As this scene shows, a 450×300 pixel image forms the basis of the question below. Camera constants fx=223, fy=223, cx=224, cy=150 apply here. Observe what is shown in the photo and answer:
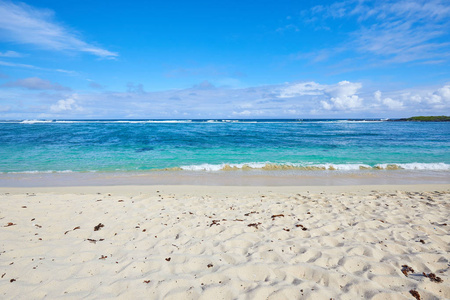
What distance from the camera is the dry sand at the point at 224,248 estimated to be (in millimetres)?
3223

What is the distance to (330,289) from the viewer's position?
319 cm

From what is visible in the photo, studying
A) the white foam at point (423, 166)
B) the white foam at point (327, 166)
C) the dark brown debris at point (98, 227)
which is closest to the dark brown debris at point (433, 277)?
the dark brown debris at point (98, 227)

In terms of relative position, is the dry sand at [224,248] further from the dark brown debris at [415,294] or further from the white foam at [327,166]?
the white foam at [327,166]

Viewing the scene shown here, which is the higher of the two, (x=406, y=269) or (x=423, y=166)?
(x=406, y=269)

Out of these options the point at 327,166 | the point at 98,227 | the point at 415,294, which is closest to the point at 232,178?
the point at 327,166

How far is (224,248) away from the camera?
14.1 feet

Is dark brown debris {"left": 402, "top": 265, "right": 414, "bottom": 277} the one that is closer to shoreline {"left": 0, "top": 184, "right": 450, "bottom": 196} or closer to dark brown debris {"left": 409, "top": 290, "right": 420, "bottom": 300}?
dark brown debris {"left": 409, "top": 290, "right": 420, "bottom": 300}

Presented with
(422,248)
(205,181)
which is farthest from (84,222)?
(422,248)

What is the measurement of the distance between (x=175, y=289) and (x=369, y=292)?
2.75 m

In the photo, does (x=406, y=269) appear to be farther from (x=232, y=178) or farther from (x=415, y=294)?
(x=232, y=178)

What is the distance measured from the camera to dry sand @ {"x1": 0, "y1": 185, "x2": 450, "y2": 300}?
10.6ft

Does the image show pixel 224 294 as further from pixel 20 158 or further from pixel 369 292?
pixel 20 158

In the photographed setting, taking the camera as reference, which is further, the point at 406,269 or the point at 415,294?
the point at 406,269

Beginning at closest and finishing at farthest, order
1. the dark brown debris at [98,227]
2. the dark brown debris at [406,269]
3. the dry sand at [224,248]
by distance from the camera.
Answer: the dry sand at [224,248], the dark brown debris at [406,269], the dark brown debris at [98,227]
